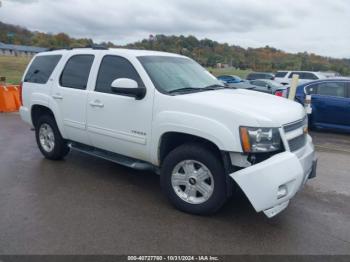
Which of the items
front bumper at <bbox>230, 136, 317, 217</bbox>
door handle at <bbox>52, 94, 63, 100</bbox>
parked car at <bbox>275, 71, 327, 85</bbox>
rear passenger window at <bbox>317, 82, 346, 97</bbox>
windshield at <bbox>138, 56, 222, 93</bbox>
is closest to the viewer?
front bumper at <bbox>230, 136, 317, 217</bbox>

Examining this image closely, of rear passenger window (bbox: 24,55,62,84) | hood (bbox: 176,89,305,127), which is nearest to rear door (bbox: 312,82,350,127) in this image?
hood (bbox: 176,89,305,127)

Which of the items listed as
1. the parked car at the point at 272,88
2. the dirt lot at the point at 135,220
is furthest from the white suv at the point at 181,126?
the parked car at the point at 272,88

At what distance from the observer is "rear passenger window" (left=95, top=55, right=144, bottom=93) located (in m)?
4.59

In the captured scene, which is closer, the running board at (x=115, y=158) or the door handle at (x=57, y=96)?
the running board at (x=115, y=158)

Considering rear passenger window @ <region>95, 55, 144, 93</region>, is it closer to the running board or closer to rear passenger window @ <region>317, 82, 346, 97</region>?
the running board

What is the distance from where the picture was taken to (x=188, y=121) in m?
3.80

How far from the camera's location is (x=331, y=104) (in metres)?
9.17

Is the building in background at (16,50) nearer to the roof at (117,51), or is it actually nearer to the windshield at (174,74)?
the roof at (117,51)

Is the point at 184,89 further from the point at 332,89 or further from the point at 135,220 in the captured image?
the point at 332,89

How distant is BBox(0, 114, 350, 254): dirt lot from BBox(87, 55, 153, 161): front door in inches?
25.5

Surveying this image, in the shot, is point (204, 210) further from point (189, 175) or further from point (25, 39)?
point (25, 39)

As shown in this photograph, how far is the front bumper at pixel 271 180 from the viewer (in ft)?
10.9

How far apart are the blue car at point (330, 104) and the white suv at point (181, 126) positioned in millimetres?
5391

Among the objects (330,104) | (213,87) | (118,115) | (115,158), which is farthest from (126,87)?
(330,104)
